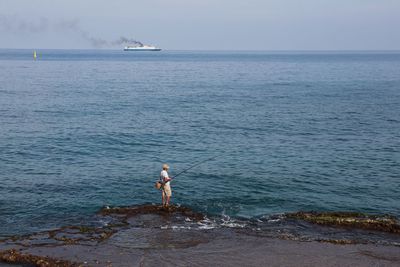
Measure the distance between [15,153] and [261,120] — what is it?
24966 mm

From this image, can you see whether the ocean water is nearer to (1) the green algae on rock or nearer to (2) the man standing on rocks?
(2) the man standing on rocks

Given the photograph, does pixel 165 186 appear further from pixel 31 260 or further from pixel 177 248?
pixel 31 260

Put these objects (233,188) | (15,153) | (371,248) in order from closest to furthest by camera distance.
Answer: (371,248) → (233,188) → (15,153)

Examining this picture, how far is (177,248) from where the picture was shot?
1797cm

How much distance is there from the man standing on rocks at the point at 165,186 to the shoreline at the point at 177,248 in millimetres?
1942

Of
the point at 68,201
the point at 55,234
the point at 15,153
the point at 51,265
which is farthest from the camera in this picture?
the point at 15,153

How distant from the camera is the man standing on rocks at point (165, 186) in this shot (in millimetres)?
22188

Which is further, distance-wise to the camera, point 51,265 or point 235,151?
point 235,151

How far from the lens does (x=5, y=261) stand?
1662cm

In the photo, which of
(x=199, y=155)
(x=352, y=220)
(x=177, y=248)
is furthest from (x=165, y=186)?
(x=199, y=155)

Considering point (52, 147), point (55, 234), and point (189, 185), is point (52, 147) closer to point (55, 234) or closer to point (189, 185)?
point (189, 185)

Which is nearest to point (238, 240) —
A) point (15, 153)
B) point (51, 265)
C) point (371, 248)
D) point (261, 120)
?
point (371, 248)

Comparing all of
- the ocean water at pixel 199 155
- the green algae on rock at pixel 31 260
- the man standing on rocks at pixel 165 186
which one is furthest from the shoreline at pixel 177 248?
the ocean water at pixel 199 155

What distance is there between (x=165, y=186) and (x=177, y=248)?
16.3ft
